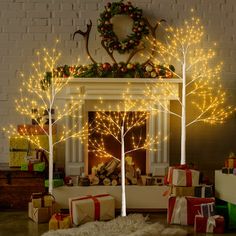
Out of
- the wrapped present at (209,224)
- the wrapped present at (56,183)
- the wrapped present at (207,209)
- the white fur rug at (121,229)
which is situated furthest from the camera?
the wrapped present at (56,183)

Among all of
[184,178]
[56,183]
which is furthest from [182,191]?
[56,183]

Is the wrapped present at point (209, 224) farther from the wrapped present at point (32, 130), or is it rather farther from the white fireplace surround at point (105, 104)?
the wrapped present at point (32, 130)

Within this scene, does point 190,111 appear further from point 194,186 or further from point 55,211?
point 55,211

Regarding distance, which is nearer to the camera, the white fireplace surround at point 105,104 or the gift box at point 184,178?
the gift box at point 184,178

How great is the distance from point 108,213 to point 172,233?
31.5 inches

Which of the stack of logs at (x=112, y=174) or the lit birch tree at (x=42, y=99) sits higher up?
the lit birch tree at (x=42, y=99)

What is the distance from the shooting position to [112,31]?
5926mm

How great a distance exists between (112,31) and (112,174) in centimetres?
172

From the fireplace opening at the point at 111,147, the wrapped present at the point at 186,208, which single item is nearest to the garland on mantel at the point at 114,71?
the fireplace opening at the point at 111,147

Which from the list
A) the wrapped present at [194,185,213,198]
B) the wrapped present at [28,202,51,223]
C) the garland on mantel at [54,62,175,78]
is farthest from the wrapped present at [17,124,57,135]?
the wrapped present at [194,185,213,198]

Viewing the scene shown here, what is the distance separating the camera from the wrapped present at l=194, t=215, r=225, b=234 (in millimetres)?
4582

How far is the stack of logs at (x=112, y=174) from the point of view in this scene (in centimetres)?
547

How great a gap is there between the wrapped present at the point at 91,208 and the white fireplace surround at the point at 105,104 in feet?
2.56

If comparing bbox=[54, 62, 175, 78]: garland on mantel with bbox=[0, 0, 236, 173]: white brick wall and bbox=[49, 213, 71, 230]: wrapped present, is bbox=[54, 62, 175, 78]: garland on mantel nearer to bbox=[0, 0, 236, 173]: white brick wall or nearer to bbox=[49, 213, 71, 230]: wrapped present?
bbox=[0, 0, 236, 173]: white brick wall
